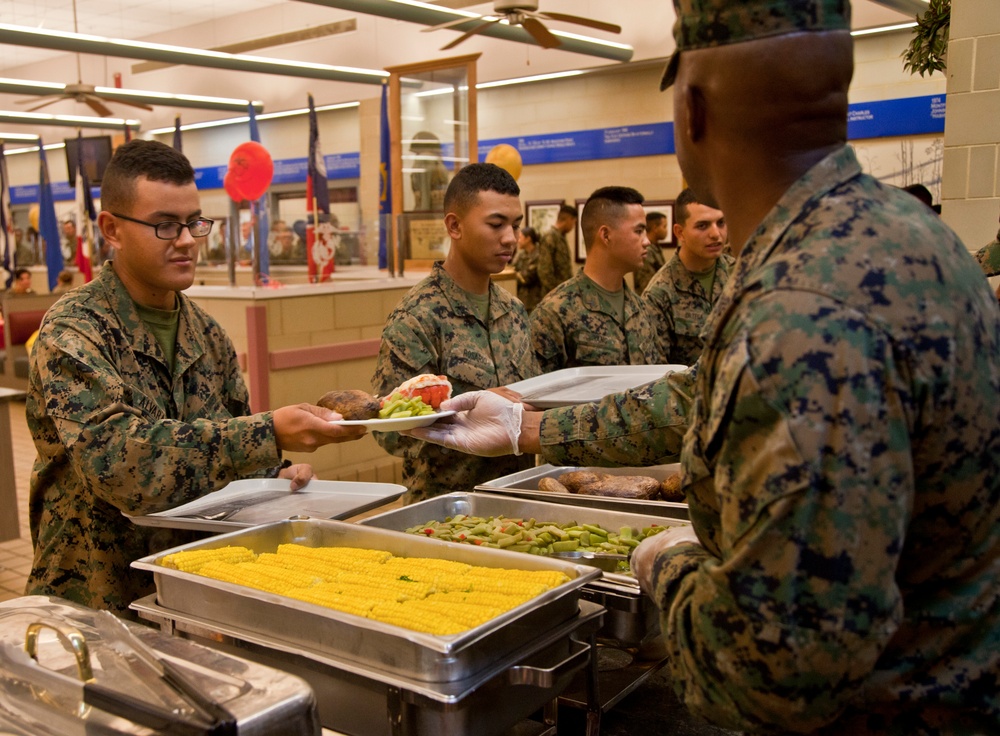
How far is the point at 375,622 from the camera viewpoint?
50.1 inches

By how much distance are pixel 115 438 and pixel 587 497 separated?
1094 millimetres

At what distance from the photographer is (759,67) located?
933 millimetres

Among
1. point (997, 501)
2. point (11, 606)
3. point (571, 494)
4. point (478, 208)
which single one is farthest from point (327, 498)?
point (997, 501)

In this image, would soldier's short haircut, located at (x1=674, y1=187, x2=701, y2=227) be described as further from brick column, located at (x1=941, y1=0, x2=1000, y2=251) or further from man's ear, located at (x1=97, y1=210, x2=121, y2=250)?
man's ear, located at (x1=97, y1=210, x2=121, y2=250)

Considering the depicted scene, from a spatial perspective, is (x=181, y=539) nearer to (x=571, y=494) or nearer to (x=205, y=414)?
(x=205, y=414)

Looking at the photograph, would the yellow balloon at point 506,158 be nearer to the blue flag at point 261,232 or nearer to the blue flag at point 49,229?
the blue flag at point 261,232

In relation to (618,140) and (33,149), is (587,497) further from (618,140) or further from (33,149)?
(33,149)

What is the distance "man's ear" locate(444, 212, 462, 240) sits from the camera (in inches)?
122

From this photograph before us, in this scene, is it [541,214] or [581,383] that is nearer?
[581,383]

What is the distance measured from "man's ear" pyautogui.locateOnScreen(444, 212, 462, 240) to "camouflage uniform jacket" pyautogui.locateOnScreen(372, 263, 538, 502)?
0.41 feet

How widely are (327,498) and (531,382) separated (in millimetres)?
779

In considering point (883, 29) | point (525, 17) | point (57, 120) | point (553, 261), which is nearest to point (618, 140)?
point (553, 261)

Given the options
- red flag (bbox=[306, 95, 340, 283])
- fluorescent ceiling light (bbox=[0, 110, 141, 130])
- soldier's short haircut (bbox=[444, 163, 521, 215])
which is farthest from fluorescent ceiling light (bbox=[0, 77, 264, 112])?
soldier's short haircut (bbox=[444, 163, 521, 215])

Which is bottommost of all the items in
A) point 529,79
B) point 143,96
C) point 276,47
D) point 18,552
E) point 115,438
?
point 18,552
